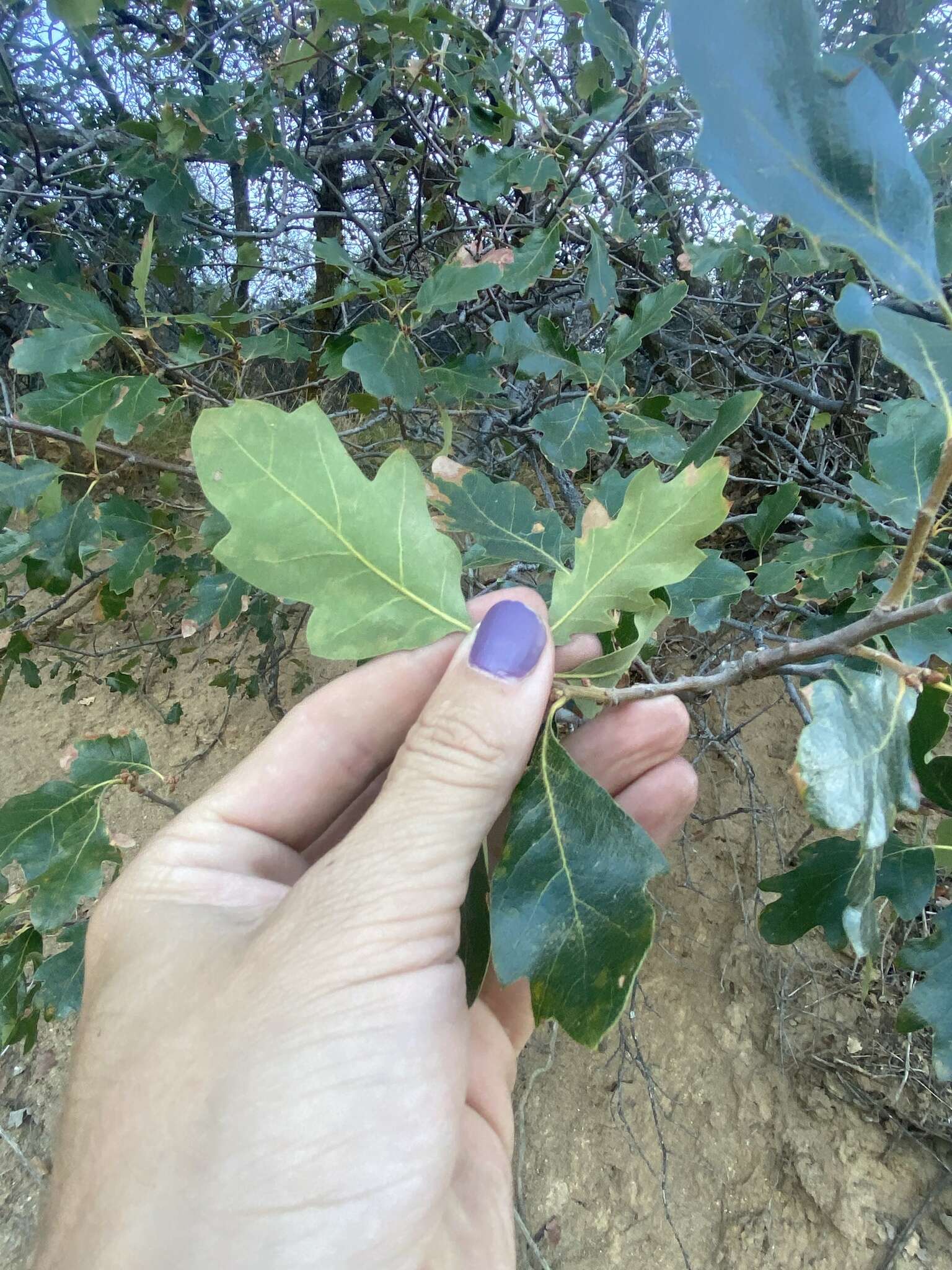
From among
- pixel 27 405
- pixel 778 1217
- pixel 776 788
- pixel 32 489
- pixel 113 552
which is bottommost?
pixel 778 1217

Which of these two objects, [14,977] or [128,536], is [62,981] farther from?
[128,536]

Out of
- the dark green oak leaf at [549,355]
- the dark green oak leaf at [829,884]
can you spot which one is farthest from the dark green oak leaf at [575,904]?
the dark green oak leaf at [549,355]

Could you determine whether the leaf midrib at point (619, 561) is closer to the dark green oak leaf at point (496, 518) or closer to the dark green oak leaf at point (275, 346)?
the dark green oak leaf at point (496, 518)

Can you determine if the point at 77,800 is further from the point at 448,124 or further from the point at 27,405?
the point at 448,124

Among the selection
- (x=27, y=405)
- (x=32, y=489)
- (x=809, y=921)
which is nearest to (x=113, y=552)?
(x=32, y=489)

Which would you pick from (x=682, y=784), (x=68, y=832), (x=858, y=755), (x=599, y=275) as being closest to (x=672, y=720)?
(x=682, y=784)

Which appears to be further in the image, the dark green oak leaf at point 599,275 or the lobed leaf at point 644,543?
the dark green oak leaf at point 599,275
